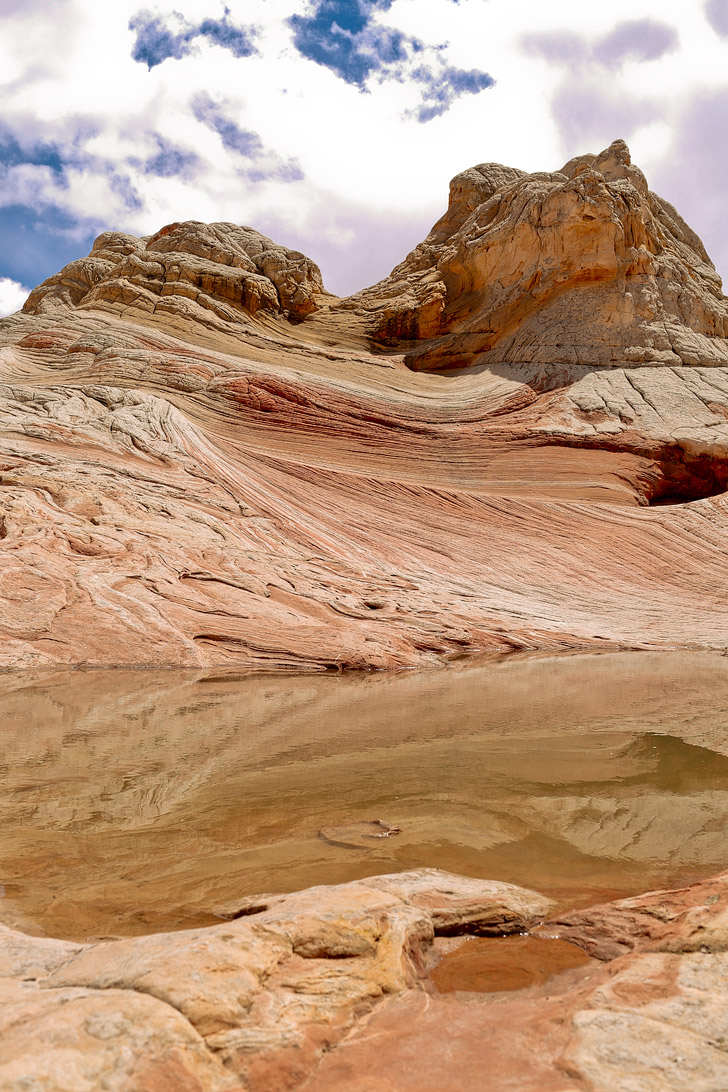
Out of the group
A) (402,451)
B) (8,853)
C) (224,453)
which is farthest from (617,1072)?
(402,451)

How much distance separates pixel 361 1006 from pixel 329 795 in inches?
92.6

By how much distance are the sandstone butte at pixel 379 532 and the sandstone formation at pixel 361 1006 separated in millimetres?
10

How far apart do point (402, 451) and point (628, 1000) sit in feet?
70.2

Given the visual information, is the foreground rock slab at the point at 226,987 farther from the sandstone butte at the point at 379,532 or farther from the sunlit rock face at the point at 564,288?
the sunlit rock face at the point at 564,288

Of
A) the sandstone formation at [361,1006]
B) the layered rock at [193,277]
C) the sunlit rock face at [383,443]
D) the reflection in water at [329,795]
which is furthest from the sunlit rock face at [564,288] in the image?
the sandstone formation at [361,1006]

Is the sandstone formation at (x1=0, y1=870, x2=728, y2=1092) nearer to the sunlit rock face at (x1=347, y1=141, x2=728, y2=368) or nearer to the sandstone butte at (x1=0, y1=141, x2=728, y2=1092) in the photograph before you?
the sandstone butte at (x1=0, y1=141, x2=728, y2=1092)

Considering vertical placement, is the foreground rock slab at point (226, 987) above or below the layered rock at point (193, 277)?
below

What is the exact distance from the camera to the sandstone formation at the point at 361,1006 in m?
1.87

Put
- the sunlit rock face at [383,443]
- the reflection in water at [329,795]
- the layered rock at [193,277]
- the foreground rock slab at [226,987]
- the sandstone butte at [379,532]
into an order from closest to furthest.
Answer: the foreground rock slab at [226,987] < the sandstone butte at [379,532] < the reflection in water at [329,795] < the sunlit rock face at [383,443] < the layered rock at [193,277]

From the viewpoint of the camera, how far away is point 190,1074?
6.09 feet

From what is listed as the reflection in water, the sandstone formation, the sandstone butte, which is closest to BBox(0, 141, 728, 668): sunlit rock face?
the sandstone butte

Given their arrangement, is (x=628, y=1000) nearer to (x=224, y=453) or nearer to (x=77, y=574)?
(x=77, y=574)

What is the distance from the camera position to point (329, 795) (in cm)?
465

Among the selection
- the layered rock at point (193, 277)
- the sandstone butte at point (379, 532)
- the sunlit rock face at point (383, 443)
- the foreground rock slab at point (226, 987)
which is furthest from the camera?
the layered rock at point (193, 277)
